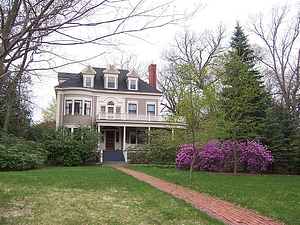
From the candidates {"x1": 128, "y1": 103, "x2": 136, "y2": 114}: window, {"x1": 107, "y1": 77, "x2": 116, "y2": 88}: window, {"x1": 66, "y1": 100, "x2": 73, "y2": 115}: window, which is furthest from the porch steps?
{"x1": 107, "y1": 77, "x2": 116, "y2": 88}: window

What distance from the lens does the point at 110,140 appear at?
27141 millimetres

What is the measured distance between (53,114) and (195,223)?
42325 mm

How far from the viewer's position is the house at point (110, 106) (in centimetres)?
2505

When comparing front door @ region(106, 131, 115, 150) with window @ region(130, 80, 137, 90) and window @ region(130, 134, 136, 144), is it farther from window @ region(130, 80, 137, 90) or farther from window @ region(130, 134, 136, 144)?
window @ region(130, 80, 137, 90)

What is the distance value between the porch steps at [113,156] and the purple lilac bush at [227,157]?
8021 mm

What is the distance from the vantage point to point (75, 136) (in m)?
22.3

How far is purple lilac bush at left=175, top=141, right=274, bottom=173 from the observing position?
15.8 m

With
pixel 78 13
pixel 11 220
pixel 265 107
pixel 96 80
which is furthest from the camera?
pixel 96 80

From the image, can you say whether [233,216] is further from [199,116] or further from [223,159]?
[223,159]


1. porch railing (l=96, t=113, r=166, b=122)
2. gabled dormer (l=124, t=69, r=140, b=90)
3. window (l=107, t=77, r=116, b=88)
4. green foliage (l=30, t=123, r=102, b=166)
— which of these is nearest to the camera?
green foliage (l=30, t=123, r=102, b=166)

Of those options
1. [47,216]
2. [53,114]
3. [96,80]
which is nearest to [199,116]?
[47,216]

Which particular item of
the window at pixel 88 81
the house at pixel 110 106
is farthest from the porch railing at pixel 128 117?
the window at pixel 88 81

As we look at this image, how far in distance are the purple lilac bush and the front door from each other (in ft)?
37.5

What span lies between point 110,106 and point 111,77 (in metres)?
3.14
